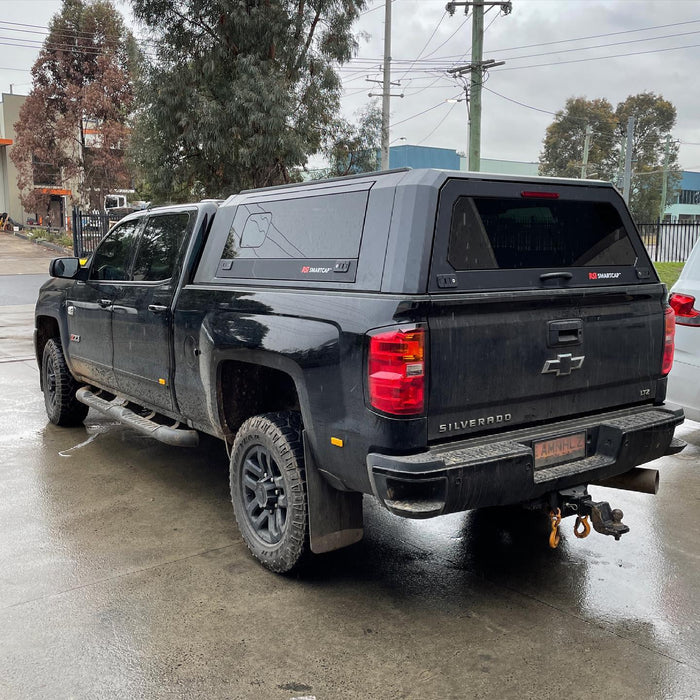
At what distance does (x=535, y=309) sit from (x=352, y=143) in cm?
1602

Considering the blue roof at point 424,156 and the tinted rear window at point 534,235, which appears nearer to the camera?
the tinted rear window at point 534,235

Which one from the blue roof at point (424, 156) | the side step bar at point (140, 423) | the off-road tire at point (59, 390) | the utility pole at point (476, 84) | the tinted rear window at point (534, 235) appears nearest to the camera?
the tinted rear window at point (534, 235)

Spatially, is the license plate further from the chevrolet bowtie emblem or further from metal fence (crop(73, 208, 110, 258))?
metal fence (crop(73, 208, 110, 258))

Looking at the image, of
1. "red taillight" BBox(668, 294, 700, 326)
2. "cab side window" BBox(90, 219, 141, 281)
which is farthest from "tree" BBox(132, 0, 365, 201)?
"red taillight" BBox(668, 294, 700, 326)

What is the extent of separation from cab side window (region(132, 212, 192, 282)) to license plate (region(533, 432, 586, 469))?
2648 mm

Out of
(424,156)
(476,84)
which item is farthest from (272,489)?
(424,156)

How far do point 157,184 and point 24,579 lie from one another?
1526 cm

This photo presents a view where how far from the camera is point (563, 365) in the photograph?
3689 mm

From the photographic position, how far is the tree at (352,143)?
18.8 meters

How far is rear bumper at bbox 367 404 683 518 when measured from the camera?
324 centimetres

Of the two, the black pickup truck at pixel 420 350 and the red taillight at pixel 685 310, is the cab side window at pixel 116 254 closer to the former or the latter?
the black pickup truck at pixel 420 350

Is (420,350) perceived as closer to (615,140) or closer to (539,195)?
(539,195)

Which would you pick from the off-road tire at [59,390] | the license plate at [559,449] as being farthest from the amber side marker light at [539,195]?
the off-road tire at [59,390]

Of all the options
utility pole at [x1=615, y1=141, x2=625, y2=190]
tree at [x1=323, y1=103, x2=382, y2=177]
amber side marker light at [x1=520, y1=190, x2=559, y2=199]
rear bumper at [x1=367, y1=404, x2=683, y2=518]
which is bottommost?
rear bumper at [x1=367, y1=404, x2=683, y2=518]
